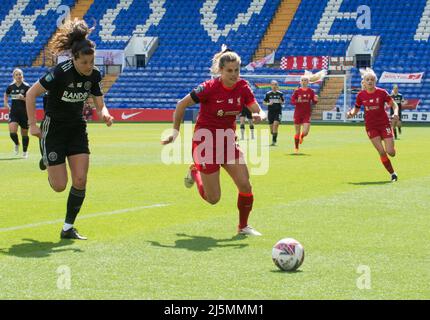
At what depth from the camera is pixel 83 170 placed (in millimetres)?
9711

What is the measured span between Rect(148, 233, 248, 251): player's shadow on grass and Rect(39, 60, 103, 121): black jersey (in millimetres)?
1762

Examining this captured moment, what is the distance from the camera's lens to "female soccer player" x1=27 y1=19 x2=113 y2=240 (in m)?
9.34

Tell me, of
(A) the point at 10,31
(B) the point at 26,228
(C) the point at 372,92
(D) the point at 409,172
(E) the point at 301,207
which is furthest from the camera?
(A) the point at 10,31

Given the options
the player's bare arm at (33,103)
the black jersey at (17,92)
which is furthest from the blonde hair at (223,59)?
the black jersey at (17,92)

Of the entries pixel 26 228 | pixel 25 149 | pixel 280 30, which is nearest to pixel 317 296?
pixel 26 228

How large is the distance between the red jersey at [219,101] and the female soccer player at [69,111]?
4.15ft

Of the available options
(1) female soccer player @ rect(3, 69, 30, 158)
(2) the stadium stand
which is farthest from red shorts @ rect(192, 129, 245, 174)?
(2) the stadium stand

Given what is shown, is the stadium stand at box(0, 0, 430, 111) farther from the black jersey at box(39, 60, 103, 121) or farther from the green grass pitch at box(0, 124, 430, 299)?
the black jersey at box(39, 60, 103, 121)

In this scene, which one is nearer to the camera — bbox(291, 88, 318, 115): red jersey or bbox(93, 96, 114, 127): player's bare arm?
bbox(93, 96, 114, 127): player's bare arm

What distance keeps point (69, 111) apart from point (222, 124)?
1.84m

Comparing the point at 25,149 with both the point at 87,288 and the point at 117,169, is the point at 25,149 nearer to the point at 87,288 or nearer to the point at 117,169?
the point at 117,169

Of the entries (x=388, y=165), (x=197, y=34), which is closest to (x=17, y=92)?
(x=388, y=165)

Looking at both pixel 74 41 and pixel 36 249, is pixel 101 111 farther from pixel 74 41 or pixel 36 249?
pixel 36 249

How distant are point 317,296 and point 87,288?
184 cm
